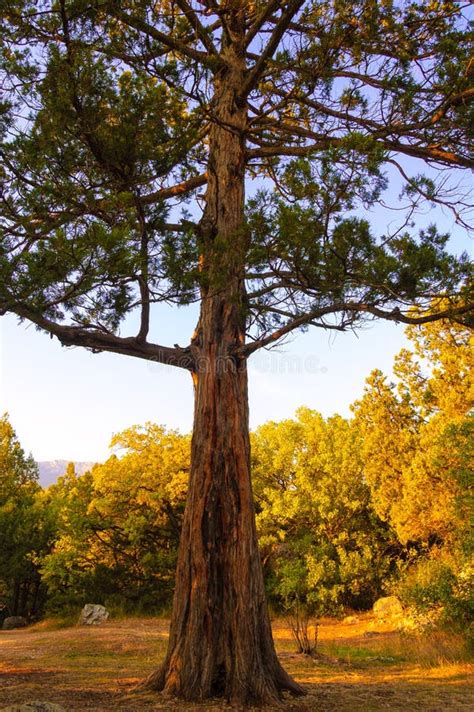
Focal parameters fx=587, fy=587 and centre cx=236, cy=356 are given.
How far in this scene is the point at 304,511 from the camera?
18.8 m

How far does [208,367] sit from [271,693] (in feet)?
10.9

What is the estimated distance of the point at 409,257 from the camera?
5.47m

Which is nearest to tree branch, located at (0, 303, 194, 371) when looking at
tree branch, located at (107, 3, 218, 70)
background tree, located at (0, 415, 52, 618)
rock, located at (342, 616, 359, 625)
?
tree branch, located at (107, 3, 218, 70)

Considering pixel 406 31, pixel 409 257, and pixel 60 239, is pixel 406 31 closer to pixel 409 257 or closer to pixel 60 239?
pixel 409 257

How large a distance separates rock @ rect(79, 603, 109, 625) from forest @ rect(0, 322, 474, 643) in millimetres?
2087

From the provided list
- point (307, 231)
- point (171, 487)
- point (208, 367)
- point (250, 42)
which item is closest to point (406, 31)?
point (250, 42)

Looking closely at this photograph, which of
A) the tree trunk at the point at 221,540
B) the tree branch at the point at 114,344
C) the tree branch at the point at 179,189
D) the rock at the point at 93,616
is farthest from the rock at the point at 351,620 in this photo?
the tree branch at the point at 179,189

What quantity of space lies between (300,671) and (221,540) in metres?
3.59

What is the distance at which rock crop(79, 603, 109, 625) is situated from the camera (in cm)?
1711

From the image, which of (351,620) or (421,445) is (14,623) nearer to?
(351,620)

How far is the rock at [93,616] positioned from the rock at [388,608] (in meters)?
7.97

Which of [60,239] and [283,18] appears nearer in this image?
[60,239]

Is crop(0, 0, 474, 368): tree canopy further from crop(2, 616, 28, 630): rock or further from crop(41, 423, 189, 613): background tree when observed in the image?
crop(2, 616, 28, 630): rock

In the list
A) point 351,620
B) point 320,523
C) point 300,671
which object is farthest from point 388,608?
point 300,671
